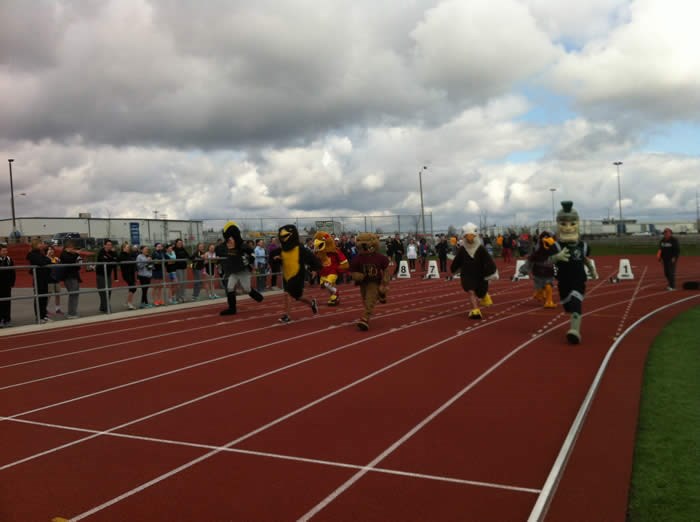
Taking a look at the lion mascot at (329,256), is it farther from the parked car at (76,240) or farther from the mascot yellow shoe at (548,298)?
the parked car at (76,240)

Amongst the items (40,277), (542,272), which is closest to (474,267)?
(542,272)

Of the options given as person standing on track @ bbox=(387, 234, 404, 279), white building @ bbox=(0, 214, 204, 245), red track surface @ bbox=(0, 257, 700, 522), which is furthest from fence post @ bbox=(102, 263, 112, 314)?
white building @ bbox=(0, 214, 204, 245)

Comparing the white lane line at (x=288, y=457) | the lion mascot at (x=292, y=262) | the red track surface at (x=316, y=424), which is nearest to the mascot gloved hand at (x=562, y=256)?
the red track surface at (x=316, y=424)

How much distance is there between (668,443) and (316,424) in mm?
3016

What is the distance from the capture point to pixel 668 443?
5023mm

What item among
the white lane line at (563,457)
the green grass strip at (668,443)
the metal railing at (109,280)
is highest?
the metal railing at (109,280)

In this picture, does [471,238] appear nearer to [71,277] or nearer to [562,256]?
[562,256]

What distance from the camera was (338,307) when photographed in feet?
51.2

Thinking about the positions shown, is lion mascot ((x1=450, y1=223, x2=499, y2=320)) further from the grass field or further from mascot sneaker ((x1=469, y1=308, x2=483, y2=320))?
the grass field

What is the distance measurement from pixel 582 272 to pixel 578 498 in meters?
6.45

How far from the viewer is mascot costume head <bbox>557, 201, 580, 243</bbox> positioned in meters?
10.0

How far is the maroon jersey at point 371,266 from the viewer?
11.8m

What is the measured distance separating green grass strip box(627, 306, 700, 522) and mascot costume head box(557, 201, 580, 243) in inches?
88.2

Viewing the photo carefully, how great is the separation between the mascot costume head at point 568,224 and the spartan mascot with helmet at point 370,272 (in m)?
3.35
